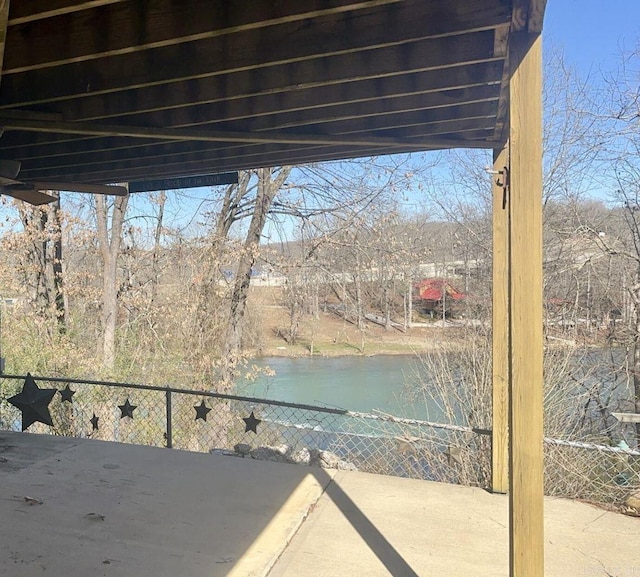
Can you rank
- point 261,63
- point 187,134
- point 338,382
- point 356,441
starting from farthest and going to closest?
point 338,382 → point 356,441 → point 187,134 → point 261,63

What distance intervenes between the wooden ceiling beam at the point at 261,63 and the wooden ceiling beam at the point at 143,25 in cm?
15

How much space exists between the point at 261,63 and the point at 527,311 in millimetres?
1560

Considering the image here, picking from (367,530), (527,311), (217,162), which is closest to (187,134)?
(217,162)

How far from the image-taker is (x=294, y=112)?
313cm

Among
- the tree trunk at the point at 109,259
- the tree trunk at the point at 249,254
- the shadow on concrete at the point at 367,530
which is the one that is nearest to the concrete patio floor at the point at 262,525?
the shadow on concrete at the point at 367,530

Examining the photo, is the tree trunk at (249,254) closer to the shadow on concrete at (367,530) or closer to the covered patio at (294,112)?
the covered patio at (294,112)

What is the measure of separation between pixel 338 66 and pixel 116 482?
2.88 m

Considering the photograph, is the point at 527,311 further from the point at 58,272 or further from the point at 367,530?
the point at 58,272

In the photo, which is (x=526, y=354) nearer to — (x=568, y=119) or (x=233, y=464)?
(x=233, y=464)

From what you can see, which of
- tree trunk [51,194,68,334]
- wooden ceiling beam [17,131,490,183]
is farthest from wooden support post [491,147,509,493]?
tree trunk [51,194,68,334]

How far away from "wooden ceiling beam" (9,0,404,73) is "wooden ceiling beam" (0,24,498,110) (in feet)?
0.50

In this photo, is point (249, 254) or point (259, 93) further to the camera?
point (249, 254)

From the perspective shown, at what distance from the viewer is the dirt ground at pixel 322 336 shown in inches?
575

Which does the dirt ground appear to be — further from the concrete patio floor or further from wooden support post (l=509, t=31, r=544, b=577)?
wooden support post (l=509, t=31, r=544, b=577)
